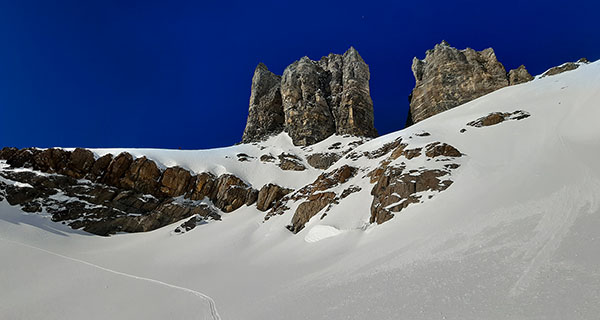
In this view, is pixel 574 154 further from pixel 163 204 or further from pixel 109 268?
pixel 163 204

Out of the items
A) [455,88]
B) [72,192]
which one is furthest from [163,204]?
[455,88]

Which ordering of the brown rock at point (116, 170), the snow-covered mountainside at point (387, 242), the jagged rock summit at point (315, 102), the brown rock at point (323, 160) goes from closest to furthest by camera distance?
the snow-covered mountainside at point (387, 242) → the brown rock at point (116, 170) → the brown rock at point (323, 160) → the jagged rock summit at point (315, 102)

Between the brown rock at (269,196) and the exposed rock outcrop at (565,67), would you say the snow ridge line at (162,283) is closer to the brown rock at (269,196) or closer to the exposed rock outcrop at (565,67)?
the brown rock at (269,196)

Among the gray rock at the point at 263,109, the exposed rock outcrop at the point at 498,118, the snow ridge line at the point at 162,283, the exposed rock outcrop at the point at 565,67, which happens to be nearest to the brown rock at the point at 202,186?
the snow ridge line at the point at 162,283

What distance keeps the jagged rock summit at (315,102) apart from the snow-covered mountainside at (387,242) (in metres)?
24.3

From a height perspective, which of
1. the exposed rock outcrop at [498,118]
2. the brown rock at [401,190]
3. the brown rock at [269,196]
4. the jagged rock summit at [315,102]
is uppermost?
the jagged rock summit at [315,102]

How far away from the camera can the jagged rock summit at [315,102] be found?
56219 millimetres

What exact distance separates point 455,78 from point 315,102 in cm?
2928

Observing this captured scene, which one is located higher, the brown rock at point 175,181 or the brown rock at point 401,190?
the brown rock at point 175,181

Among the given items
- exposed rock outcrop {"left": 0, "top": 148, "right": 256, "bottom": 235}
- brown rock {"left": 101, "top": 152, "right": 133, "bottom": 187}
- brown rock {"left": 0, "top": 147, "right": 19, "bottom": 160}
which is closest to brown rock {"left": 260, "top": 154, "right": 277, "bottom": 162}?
exposed rock outcrop {"left": 0, "top": 148, "right": 256, "bottom": 235}

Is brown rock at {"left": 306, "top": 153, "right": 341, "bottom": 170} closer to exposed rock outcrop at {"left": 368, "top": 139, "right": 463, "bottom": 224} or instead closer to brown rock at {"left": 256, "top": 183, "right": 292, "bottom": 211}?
brown rock at {"left": 256, "top": 183, "right": 292, "bottom": 211}

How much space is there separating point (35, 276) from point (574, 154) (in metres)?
37.7

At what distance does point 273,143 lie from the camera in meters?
56.8

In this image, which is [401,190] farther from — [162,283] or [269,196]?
[269,196]
